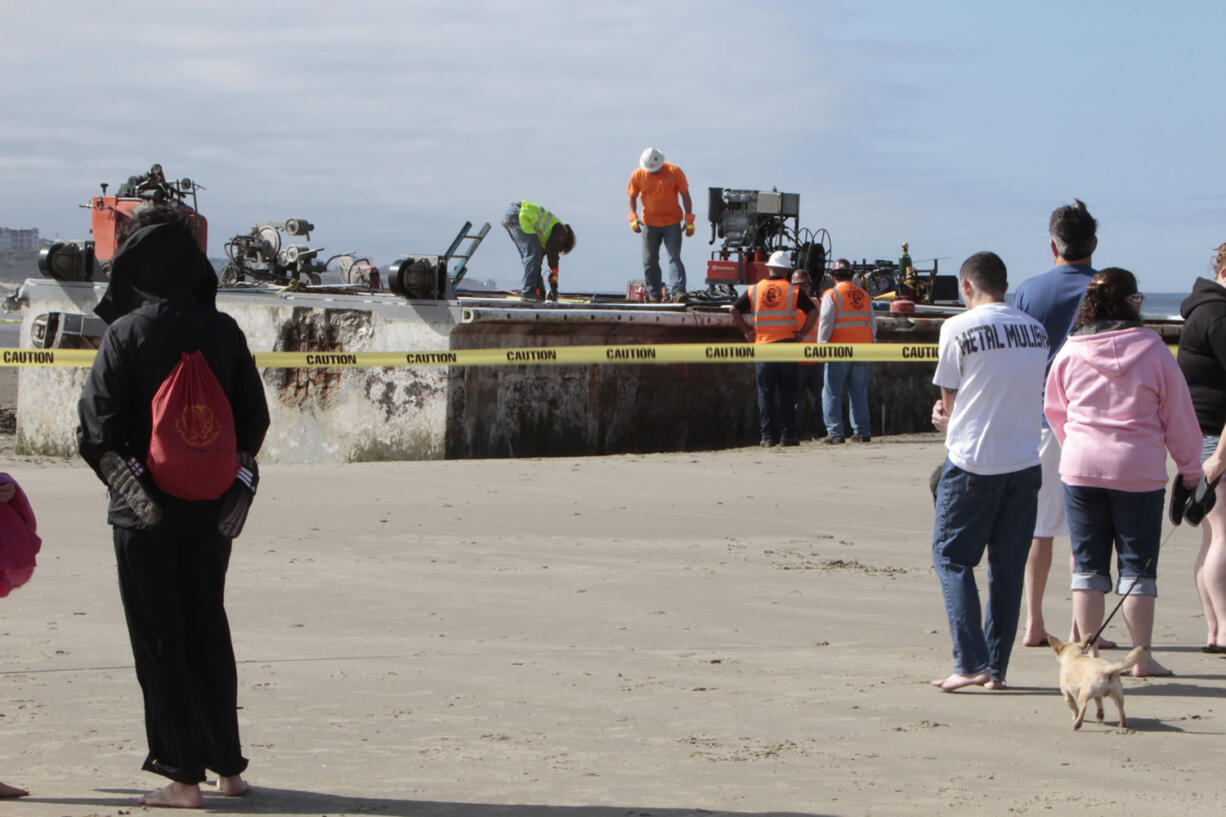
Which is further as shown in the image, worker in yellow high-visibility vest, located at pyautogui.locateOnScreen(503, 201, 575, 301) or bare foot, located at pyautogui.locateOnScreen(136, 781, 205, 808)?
worker in yellow high-visibility vest, located at pyautogui.locateOnScreen(503, 201, 575, 301)

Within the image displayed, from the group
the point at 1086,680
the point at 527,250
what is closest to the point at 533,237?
the point at 527,250

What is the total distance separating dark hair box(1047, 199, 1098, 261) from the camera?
20.8 feet

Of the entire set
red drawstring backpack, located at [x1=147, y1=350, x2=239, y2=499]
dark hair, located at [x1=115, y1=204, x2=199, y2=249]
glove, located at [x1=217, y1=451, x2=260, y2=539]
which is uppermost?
dark hair, located at [x1=115, y1=204, x2=199, y2=249]

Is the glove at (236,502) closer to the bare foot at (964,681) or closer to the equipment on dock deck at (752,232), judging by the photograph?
the bare foot at (964,681)

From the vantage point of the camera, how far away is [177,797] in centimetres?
429

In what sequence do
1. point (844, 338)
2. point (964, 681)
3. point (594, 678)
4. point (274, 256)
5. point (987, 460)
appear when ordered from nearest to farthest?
point (987, 460) → point (964, 681) → point (594, 678) → point (844, 338) → point (274, 256)

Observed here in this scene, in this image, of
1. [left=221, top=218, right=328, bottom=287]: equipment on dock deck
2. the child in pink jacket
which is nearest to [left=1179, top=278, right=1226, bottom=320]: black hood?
the child in pink jacket

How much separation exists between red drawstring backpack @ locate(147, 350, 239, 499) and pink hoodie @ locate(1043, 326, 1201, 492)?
10.4ft

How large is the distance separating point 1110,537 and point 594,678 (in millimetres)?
2021

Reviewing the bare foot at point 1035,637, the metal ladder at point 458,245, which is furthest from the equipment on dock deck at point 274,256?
the bare foot at point 1035,637

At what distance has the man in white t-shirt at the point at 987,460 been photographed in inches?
219

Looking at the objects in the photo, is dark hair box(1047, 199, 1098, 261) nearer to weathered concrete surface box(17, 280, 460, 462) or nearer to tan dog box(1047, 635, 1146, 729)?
tan dog box(1047, 635, 1146, 729)

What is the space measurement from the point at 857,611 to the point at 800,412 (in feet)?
28.4

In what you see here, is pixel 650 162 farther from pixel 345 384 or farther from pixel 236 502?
pixel 236 502
